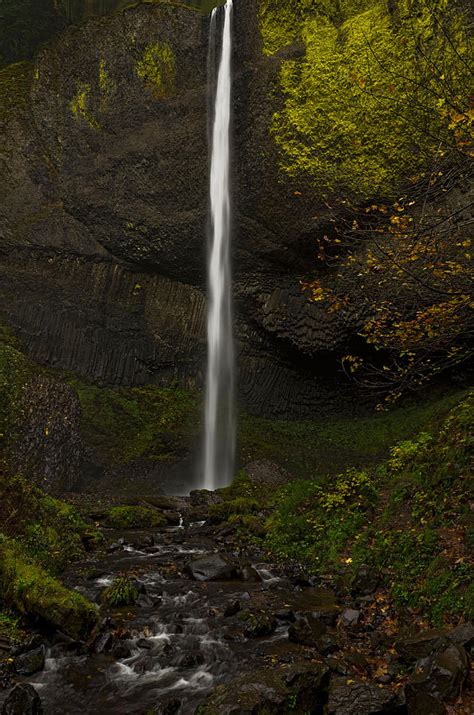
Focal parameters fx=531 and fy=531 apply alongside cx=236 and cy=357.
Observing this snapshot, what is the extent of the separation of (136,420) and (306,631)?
1875cm

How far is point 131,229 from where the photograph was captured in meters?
25.7

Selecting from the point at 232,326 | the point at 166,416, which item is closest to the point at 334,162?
the point at 232,326

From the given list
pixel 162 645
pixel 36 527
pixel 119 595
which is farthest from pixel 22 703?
pixel 36 527

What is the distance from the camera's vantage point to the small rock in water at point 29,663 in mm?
5684

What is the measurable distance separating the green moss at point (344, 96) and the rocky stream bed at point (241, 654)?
16845 millimetres

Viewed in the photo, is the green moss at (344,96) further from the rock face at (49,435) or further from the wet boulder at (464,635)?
the wet boulder at (464,635)

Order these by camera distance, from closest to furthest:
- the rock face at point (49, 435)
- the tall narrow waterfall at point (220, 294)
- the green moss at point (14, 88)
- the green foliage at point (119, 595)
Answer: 1. the green foliage at point (119, 595)
2. the rock face at point (49, 435)
3. the tall narrow waterfall at point (220, 294)
4. the green moss at point (14, 88)

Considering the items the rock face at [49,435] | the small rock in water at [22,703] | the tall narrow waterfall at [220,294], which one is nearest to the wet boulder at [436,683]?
the small rock in water at [22,703]

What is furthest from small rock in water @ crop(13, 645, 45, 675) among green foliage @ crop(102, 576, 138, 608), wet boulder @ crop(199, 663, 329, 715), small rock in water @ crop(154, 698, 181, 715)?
wet boulder @ crop(199, 663, 329, 715)

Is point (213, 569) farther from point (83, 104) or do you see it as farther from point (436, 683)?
point (83, 104)

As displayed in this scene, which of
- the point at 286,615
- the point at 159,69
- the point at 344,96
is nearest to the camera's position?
the point at 286,615

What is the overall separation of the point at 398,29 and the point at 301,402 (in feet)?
53.6

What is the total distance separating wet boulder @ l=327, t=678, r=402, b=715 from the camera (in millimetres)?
4527

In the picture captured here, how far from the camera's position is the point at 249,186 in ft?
78.3
